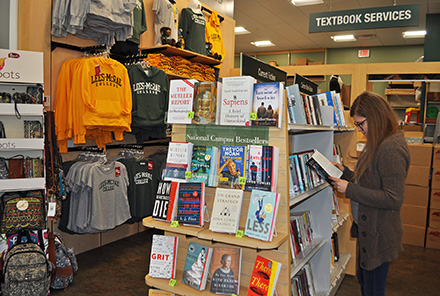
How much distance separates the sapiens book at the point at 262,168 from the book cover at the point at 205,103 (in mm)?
303

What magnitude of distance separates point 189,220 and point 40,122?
6.67 ft

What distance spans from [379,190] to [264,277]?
837 millimetres

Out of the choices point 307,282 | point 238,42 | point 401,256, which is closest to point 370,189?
point 307,282

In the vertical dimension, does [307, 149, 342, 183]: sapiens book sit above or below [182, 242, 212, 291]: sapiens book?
above

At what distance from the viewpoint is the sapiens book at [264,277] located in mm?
1893

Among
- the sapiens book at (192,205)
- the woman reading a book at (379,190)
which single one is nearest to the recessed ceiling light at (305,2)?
the woman reading a book at (379,190)

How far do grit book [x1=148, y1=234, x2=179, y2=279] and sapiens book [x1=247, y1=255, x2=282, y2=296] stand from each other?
473 mm

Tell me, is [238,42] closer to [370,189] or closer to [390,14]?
[390,14]

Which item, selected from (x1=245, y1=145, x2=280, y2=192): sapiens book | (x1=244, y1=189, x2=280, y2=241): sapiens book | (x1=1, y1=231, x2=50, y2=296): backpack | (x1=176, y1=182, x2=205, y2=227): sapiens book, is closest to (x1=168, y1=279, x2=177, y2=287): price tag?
(x1=176, y1=182, x2=205, y2=227): sapiens book

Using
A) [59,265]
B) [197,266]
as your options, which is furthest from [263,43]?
[197,266]

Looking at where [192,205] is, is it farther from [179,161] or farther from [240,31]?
[240,31]

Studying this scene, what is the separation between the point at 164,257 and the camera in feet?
7.01

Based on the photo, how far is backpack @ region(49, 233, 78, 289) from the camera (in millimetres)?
3246

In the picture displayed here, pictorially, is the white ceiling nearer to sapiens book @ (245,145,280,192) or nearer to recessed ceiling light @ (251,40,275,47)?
recessed ceiling light @ (251,40,275,47)
